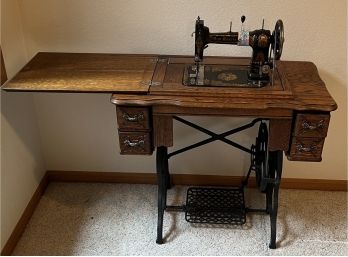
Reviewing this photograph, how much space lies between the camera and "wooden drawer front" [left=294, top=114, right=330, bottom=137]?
1410 mm

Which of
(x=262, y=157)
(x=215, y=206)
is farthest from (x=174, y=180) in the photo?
(x=262, y=157)

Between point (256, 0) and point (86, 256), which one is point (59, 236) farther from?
point (256, 0)

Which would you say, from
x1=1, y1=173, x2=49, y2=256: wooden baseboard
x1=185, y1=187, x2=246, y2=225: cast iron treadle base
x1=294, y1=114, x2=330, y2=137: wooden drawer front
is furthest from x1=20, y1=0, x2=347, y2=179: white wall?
x1=294, y1=114, x2=330, y2=137: wooden drawer front

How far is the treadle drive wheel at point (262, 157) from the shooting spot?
1745 mm

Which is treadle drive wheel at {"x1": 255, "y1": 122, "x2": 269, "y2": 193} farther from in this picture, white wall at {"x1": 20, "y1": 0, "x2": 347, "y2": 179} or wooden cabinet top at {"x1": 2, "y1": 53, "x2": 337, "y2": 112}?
wooden cabinet top at {"x1": 2, "y1": 53, "x2": 337, "y2": 112}

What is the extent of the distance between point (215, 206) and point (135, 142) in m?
0.69

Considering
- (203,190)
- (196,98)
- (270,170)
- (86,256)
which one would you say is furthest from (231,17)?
(86,256)

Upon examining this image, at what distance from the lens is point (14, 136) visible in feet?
5.94

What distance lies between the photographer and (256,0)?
Result: 1.70 meters

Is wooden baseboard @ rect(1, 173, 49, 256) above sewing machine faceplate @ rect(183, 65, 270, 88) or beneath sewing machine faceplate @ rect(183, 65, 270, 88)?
beneath

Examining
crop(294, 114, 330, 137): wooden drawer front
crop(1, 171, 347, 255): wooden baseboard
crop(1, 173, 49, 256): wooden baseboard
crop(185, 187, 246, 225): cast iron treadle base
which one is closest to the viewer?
crop(294, 114, 330, 137): wooden drawer front

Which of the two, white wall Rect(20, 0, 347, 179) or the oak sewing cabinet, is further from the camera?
white wall Rect(20, 0, 347, 179)

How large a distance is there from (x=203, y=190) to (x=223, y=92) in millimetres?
805

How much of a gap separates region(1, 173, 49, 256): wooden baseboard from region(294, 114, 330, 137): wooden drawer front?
1351mm
